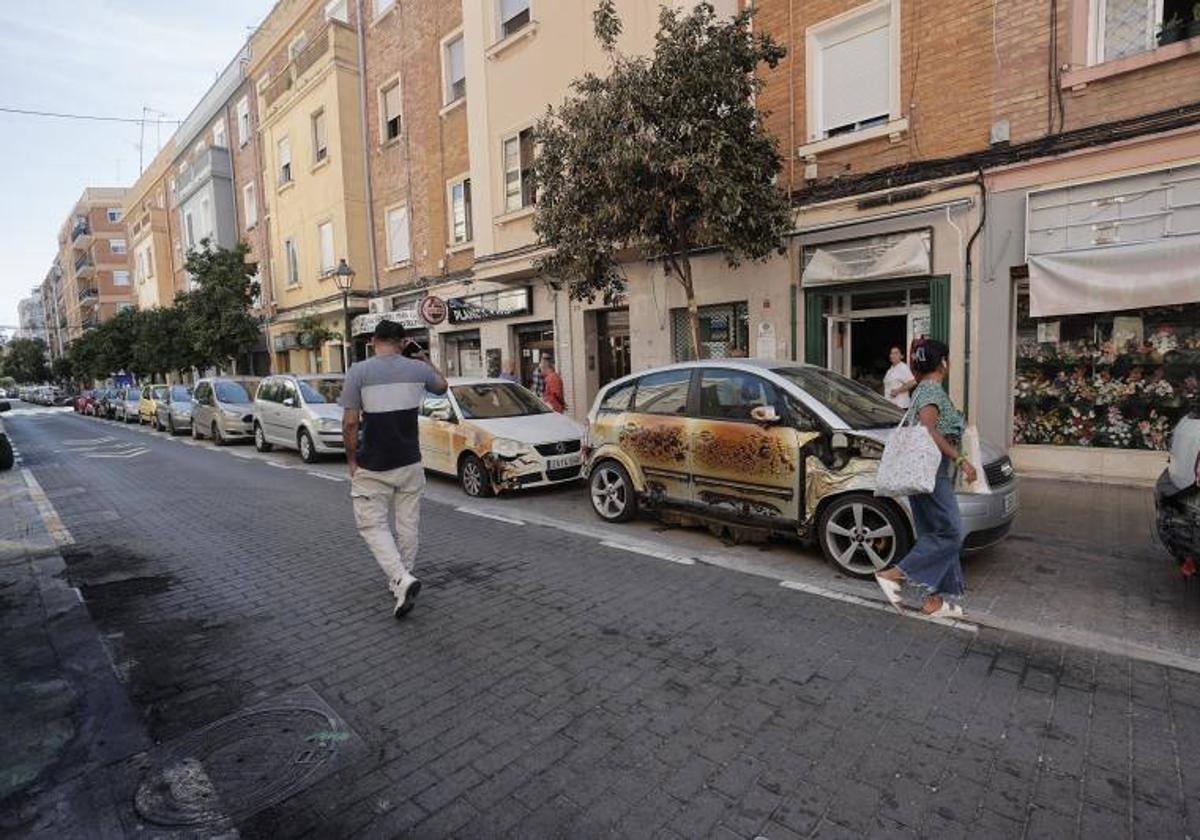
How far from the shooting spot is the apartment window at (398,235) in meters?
20.3

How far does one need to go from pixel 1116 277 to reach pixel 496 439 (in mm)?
7664

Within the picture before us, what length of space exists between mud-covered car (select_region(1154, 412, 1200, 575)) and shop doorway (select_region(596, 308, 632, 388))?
10.4m

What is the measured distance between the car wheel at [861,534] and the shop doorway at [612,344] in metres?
9.12

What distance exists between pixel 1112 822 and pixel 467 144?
18.0m

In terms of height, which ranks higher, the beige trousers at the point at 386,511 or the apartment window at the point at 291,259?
the apartment window at the point at 291,259

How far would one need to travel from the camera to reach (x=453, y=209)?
18344mm

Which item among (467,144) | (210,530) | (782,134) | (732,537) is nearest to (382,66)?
(467,144)

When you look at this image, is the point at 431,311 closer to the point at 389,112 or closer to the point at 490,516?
the point at 490,516

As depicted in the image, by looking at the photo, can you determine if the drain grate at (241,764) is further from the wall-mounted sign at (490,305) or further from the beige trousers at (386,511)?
the wall-mounted sign at (490,305)

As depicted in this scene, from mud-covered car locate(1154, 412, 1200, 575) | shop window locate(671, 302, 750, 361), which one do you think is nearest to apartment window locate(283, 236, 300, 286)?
shop window locate(671, 302, 750, 361)

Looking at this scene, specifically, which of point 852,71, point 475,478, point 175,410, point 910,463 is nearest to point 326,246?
point 175,410

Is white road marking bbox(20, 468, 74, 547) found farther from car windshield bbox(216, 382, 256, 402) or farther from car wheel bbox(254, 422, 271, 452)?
car windshield bbox(216, 382, 256, 402)

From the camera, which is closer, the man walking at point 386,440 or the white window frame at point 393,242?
the man walking at point 386,440

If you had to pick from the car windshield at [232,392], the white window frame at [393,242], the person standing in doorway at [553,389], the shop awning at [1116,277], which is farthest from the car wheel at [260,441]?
the shop awning at [1116,277]
